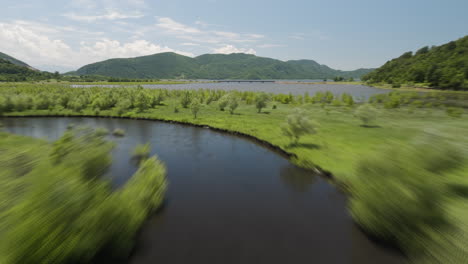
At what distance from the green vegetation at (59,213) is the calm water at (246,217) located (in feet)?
15.2

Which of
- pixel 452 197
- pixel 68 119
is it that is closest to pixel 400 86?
pixel 452 197

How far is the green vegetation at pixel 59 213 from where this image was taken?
9656 mm

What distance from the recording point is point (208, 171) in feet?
116

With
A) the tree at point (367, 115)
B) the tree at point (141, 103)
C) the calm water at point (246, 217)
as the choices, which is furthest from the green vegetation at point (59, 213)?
the tree at point (141, 103)

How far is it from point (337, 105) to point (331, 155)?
74.5 metres

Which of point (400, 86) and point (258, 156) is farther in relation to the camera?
point (400, 86)

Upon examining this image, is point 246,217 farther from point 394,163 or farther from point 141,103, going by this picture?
point 141,103

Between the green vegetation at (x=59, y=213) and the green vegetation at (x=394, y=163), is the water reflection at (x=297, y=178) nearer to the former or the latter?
the green vegetation at (x=394, y=163)

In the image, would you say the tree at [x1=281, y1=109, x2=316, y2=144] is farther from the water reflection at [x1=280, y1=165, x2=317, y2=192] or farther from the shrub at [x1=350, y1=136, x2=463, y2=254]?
the shrub at [x1=350, y1=136, x2=463, y2=254]

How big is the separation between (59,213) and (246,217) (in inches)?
671

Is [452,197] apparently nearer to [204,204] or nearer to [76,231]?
[204,204]

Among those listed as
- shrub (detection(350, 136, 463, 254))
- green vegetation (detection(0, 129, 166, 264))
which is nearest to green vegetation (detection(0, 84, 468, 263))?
shrub (detection(350, 136, 463, 254))

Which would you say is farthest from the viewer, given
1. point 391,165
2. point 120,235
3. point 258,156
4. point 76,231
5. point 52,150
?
point 258,156

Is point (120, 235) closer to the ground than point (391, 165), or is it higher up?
closer to the ground
